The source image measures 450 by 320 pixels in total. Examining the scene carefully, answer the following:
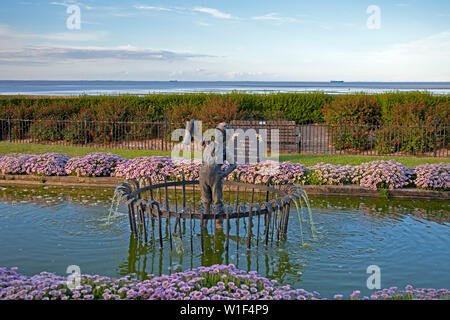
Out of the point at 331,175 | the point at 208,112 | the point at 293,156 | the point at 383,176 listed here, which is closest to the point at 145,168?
the point at 331,175

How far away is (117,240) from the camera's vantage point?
7082 millimetres

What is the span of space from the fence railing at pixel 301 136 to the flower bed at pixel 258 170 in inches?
144

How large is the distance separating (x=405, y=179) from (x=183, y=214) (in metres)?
6.44

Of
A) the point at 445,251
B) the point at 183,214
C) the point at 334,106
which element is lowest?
the point at 445,251

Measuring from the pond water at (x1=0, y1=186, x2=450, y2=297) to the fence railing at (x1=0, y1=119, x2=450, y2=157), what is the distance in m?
6.45

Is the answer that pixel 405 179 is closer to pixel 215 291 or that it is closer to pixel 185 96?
pixel 215 291

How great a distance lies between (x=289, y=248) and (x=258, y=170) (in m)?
4.52

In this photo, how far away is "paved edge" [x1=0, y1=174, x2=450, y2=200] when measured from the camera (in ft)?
32.8

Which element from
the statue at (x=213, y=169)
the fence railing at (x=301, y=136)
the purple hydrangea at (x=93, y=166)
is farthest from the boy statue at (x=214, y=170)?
the fence railing at (x=301, y=136)

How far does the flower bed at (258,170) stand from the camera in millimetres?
10203

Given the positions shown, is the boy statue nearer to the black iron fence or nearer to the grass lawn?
the grass lawn

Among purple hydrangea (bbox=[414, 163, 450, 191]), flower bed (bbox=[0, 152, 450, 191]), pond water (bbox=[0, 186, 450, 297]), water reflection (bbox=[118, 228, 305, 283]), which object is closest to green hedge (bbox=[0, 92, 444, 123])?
flower bed (bbox=[0, 152, 450, 191])

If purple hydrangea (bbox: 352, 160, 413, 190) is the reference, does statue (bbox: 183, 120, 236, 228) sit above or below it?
above
